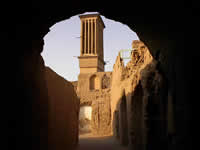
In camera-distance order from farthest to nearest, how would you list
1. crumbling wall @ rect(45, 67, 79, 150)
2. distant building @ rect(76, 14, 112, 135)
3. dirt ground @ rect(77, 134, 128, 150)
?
1. distant building @ rect(76, 14, 112, 135)
2. dirt ground @ rect(77, 134, 128, 150)
3. crumbling wall @ rect(45, 67, 79, 150)

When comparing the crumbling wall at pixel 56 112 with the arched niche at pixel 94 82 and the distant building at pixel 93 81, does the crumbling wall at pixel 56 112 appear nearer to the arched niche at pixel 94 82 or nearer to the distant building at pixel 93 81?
the distant building at pixel 93 81

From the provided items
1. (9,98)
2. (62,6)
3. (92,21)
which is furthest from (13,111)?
(92,21)

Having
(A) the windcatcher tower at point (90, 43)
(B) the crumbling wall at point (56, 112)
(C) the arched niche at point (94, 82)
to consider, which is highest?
(A) the windcatcher tower at point (90, 43)

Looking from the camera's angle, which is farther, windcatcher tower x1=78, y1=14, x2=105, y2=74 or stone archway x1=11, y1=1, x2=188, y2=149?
windcatcher tower x1=78, y1=14, x2=105, y2=74

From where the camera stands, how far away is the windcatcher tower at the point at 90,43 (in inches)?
1491

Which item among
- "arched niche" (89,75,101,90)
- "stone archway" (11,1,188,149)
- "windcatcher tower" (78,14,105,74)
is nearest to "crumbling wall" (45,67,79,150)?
"stone archway" (11,1,188,149)

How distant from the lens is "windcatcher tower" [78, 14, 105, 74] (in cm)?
3788

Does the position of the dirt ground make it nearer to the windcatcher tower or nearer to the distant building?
the distant building

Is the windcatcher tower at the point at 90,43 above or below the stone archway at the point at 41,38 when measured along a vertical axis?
above

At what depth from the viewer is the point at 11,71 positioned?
3.44 m

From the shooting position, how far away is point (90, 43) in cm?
3881

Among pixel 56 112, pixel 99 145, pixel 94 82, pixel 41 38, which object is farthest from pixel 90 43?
pixel 41 38

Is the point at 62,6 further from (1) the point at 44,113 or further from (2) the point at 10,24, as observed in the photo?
(1) the point at 44,113

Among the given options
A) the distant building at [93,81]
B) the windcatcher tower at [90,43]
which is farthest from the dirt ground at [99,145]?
the windcatcher tower at [90,43]
